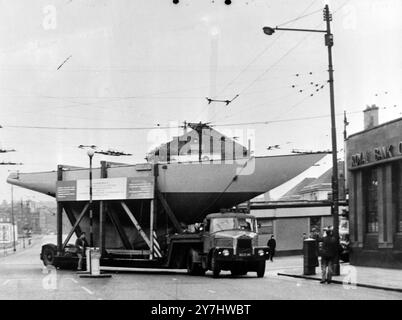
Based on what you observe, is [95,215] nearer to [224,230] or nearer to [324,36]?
[224,230]

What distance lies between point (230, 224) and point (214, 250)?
1287mm

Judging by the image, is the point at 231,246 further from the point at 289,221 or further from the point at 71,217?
the point at 289,221

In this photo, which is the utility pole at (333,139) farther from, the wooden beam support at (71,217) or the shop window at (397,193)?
the wooden beam support at (71,217)

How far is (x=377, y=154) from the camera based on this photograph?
27.9m

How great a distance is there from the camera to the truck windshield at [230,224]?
24.8 m

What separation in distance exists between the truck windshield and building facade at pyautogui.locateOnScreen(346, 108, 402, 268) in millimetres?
5898

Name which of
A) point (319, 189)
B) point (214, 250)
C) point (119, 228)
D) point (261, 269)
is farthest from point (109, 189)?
point (319, 189)

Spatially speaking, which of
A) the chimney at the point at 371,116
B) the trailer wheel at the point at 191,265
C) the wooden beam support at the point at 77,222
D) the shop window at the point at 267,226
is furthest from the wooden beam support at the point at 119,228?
the shop window at the point at 267,226

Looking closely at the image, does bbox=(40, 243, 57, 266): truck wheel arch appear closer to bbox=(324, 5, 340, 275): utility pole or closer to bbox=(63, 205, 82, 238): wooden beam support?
bbox=(63, 205, 82, 238): wooden beam support

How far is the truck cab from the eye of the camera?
2402 centimetres

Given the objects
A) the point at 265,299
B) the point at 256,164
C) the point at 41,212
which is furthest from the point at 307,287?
the point at 41,212

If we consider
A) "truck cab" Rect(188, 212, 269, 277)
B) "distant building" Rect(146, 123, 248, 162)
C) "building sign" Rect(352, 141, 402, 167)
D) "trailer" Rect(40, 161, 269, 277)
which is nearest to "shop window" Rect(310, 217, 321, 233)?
"distant building" Rect(146, 123, 248, 162)

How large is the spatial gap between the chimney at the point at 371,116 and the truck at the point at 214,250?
17.0 metres
